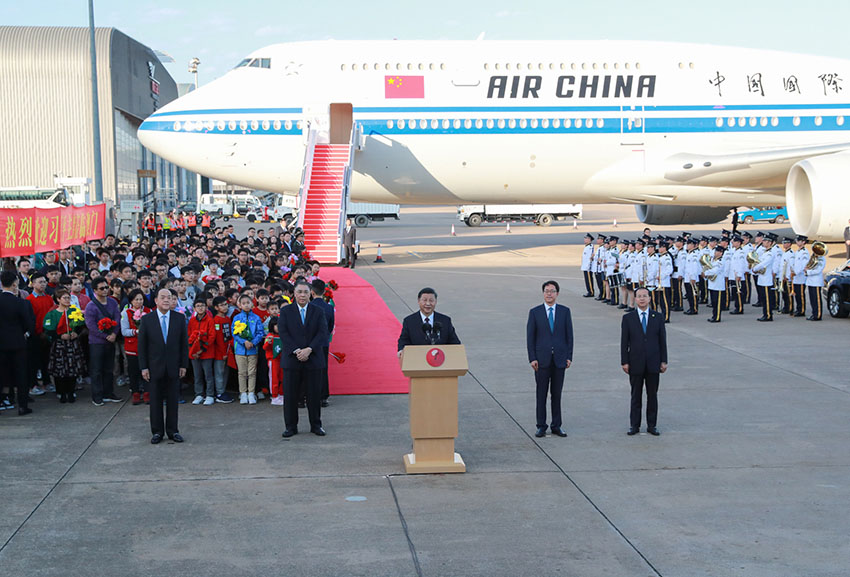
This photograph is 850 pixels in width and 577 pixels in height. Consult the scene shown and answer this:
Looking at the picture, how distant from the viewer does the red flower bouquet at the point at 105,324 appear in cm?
1091

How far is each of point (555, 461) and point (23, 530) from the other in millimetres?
4758

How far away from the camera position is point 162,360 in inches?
365

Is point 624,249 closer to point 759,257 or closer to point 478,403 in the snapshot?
point 759,257

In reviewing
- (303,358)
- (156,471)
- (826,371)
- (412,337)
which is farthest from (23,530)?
(826,371)

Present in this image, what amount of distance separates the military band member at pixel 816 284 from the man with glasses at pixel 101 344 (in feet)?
43.0

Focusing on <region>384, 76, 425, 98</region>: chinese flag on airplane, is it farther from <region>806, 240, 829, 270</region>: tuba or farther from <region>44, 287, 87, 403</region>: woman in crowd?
<region>44, 287, 87, 403</region>: woman in crowd

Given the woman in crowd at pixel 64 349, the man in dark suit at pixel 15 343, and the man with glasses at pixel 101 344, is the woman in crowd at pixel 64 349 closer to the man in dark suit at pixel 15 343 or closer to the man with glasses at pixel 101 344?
the man with glasses at pixel 101 344

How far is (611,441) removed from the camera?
932cm

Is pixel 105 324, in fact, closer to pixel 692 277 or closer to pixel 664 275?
pixel 664 275

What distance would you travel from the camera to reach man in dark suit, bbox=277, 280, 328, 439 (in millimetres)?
9500

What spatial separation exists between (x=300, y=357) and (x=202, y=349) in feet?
6.99

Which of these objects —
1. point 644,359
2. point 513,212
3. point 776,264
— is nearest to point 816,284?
point 776,264

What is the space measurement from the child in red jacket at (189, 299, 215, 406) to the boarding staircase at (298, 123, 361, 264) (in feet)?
46.2

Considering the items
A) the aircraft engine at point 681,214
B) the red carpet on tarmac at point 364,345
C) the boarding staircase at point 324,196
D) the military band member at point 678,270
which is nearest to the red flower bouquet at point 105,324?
the red carpet on tarmac at point 364,345
